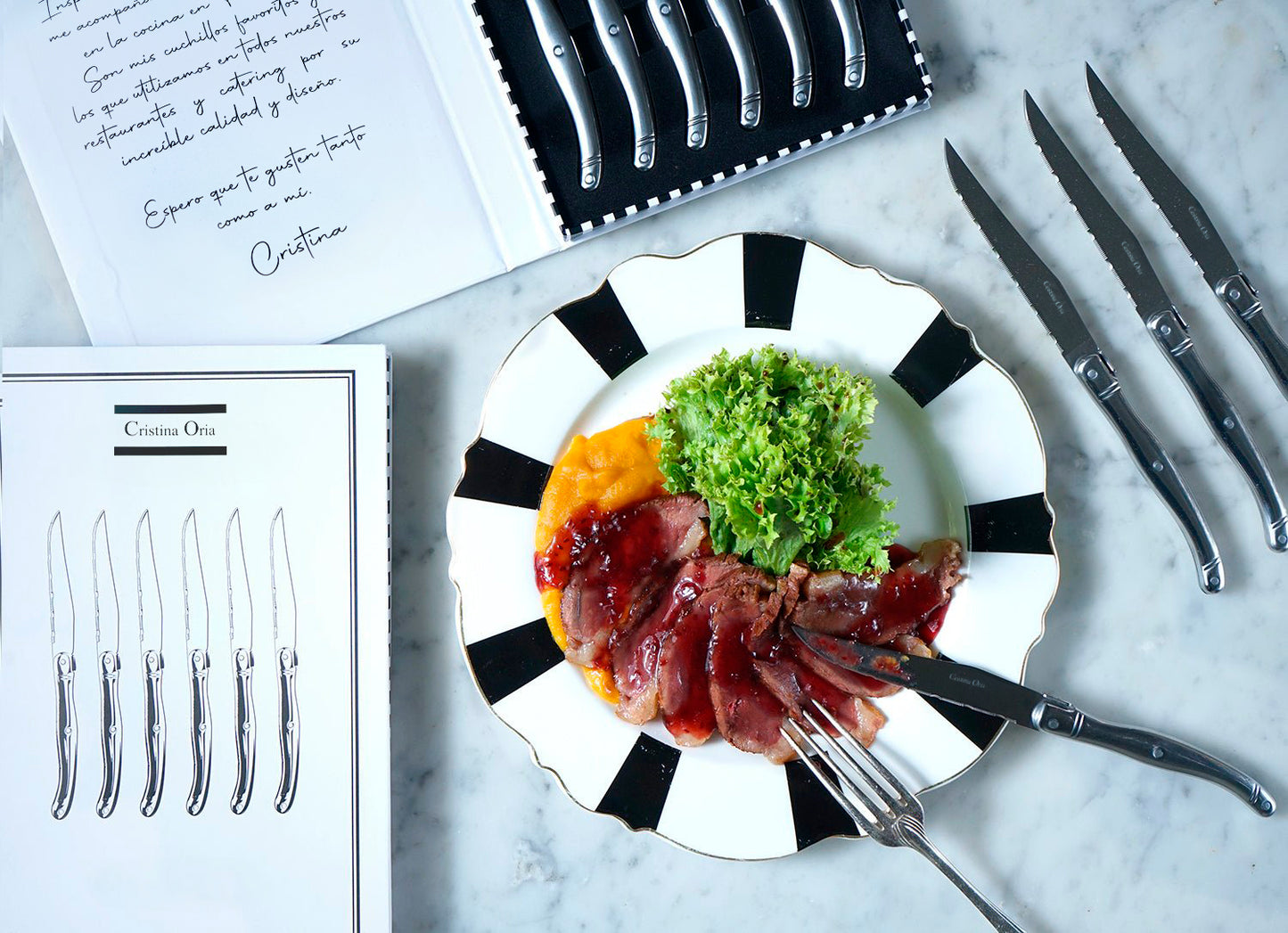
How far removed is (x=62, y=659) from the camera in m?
1.77

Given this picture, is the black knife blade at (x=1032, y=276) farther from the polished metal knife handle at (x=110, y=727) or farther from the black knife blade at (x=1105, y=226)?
the polished metal knife handle at (x=110, y=727)

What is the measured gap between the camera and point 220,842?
1766 mm

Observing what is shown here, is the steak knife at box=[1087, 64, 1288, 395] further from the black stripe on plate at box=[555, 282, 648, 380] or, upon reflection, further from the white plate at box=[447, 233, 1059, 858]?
the black stripe on plate at box=[555, 282, 648, 380]

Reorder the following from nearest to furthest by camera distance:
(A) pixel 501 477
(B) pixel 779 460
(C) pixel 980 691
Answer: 1. (B) pixel 779 460
2. (C) pixel 980 691
3. (A) pixel 501 477

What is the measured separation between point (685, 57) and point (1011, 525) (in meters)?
1.02

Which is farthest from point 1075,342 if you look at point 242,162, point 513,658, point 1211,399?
point 242,162

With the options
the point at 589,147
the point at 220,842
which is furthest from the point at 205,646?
the point at 589,147

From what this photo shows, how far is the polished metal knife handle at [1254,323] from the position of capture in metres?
1.77

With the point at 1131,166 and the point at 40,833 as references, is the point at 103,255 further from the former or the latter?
the point at 1131,166

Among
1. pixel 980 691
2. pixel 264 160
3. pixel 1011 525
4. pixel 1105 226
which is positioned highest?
pixel 264 160

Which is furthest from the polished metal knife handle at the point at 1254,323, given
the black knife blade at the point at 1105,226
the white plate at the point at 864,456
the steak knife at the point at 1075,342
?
the white plate at the point at 864,456

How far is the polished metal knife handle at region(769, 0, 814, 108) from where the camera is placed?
1.73 metres

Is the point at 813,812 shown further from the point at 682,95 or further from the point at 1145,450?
the point at 682,95
